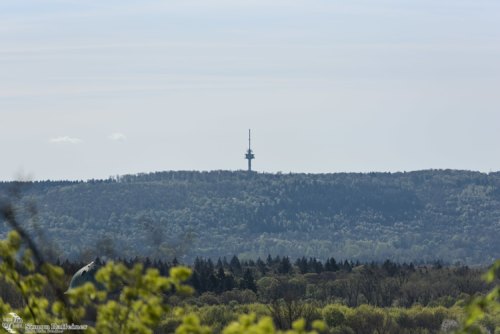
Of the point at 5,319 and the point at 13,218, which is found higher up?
the point at 13,218

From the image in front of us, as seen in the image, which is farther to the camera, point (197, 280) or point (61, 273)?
point (197, 280)

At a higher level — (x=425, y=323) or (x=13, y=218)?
(x=13, y=218)

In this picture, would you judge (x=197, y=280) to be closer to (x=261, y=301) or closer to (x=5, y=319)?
(x=261, y=301)

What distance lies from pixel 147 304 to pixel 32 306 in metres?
2.44

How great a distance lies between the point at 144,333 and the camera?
16.8m

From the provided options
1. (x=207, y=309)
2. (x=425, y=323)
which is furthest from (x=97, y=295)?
(x=425, y=323)

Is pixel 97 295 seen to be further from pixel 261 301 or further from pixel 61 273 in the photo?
pixel 261 301

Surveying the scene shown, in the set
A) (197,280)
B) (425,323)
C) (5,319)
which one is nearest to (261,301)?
(197,280)

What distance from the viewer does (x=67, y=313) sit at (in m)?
17.4

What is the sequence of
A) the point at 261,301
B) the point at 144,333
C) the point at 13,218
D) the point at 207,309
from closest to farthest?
the point at 13,218 < the point at 144,333 < the point at 207,309 < the point at 261,301

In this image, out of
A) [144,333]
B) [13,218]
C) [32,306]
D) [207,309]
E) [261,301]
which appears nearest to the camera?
[13,218]

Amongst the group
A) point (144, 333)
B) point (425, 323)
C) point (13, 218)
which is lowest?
point (425, 323)

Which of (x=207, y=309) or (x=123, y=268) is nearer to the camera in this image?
(x=123, y=268)

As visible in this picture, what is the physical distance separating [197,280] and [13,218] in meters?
179
